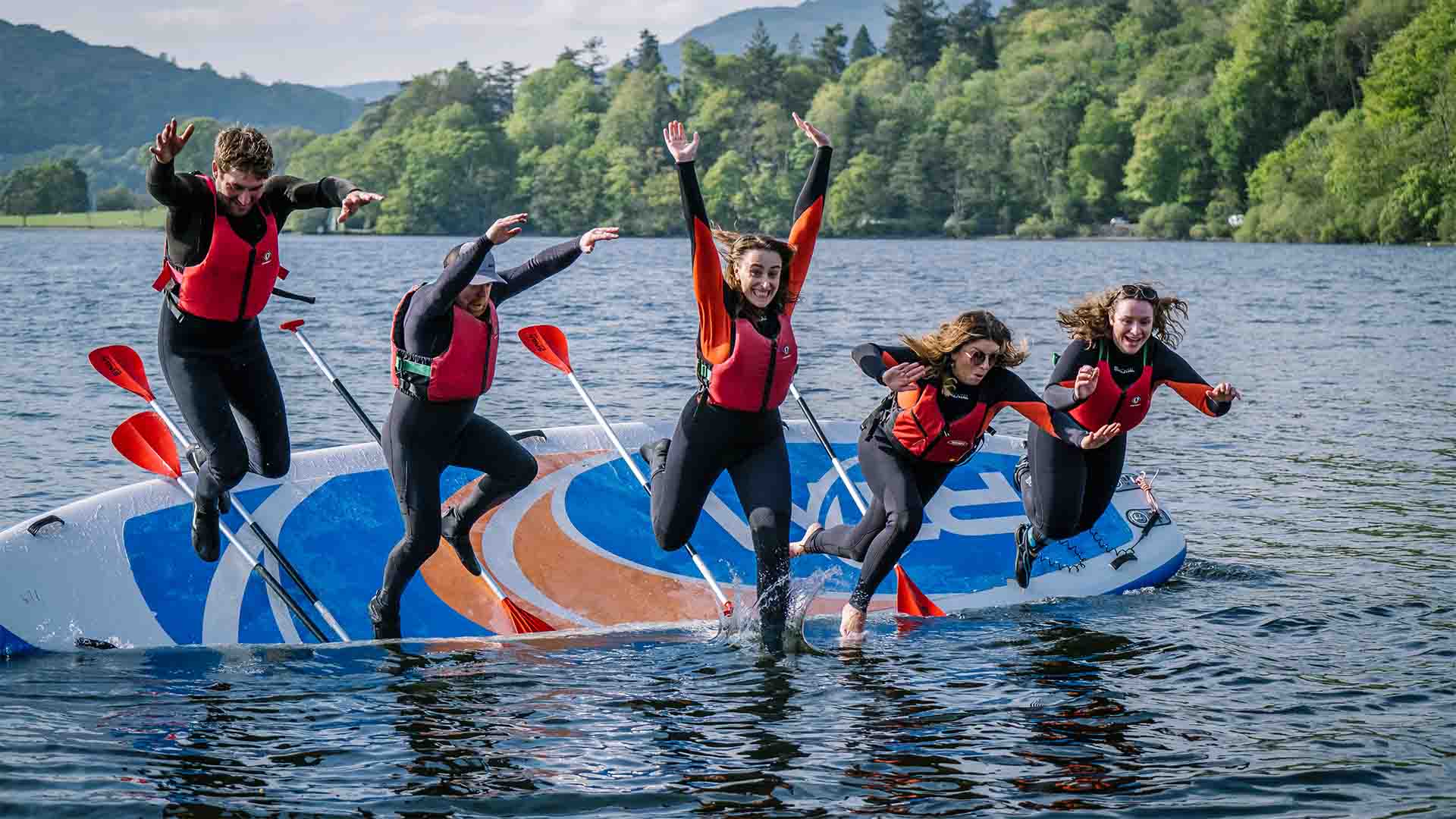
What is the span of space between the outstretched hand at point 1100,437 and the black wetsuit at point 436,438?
9.59ft

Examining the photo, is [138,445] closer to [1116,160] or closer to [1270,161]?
[1270,161]

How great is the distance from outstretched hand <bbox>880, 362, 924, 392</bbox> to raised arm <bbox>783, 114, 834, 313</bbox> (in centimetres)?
60

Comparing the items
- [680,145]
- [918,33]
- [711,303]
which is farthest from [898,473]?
[918,33]

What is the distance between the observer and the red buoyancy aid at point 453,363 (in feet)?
25.1

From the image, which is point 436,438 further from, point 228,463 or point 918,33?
point 918,33

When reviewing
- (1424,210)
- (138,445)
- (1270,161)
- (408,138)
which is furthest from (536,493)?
(408,138)

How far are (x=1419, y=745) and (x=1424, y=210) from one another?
197 ft

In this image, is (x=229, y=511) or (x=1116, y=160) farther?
(x=1116, y=160)

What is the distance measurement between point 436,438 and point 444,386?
30 cm

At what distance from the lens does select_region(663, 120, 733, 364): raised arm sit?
7.40m

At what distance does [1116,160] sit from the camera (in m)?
91.2

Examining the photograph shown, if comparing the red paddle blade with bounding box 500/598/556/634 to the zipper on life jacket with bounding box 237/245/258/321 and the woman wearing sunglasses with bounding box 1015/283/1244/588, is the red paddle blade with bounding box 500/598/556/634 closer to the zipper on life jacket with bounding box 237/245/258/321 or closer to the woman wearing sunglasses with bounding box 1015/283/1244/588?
the zipper on life jacket with bounding box 237/245/258/321

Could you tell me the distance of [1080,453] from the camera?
895 cm

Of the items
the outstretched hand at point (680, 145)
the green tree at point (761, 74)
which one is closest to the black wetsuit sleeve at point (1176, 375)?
the outstretched hand at point (680, 145)
